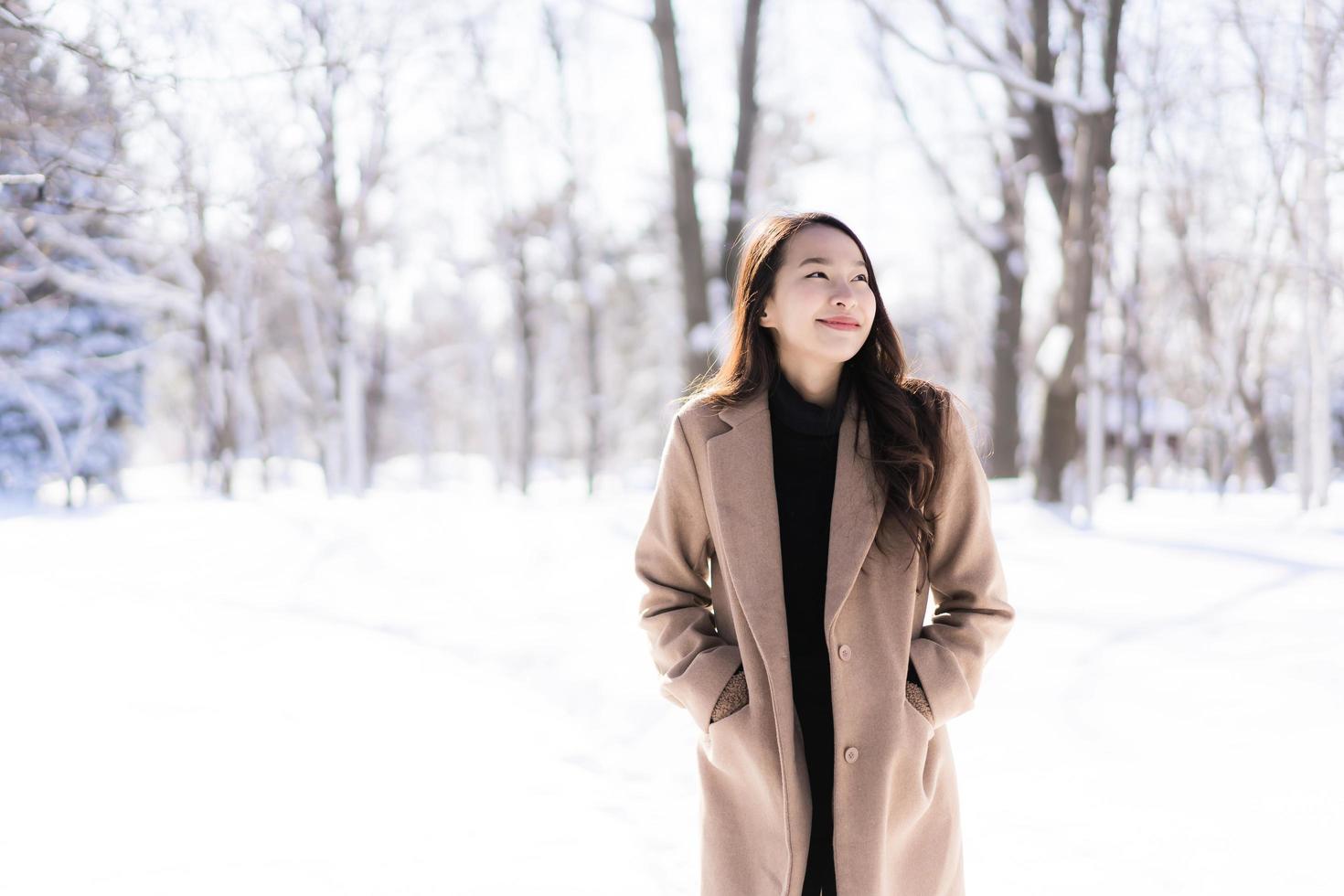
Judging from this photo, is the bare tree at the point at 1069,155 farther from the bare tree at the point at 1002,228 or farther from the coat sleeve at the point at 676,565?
the coat sleeve at the point at 676,565

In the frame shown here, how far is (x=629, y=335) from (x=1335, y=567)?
3209 centimetres

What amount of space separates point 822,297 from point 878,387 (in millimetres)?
212

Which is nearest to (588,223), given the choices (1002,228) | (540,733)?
(1002,228)

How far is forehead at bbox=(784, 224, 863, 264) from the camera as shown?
195 centimetres

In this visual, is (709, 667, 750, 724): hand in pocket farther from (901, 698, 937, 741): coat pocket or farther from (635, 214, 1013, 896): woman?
(901, 698, 937, 741): coat pocket

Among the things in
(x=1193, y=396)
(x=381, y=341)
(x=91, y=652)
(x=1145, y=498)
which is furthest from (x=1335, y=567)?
(x=1193, y=396)

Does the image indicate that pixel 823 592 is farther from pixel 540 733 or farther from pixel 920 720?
pixel 540 733

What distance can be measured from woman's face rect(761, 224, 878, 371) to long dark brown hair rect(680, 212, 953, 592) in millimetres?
33

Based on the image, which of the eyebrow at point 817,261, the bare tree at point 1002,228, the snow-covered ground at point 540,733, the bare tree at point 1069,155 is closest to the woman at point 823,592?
the eyebrow at point 817,261

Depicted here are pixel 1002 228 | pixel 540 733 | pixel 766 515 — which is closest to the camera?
pixel 766 515

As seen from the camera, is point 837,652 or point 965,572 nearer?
point 837,652

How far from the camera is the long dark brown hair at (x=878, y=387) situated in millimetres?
1848

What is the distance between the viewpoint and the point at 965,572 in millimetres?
1912

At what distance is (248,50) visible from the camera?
44.2 feet
